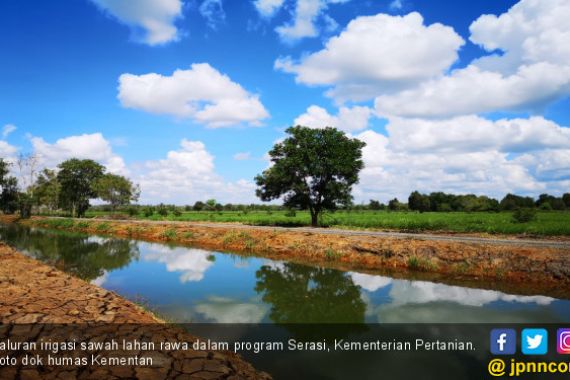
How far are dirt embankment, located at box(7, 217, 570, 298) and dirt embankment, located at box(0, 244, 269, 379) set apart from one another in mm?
13770

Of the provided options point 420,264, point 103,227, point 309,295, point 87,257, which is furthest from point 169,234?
point 420,264

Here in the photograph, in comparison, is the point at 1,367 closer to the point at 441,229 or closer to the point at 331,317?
the point at 331,317

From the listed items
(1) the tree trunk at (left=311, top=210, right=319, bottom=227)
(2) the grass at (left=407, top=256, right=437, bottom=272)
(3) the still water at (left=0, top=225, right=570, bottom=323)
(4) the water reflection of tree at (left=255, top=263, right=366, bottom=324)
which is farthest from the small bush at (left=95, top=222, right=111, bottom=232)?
(2) the grass at (left=407, top=256, right=437, bottom=272)

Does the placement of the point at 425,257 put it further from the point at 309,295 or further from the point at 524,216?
A: the point at 524,216

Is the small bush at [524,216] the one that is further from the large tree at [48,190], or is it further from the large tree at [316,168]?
the large tree at [48,190]

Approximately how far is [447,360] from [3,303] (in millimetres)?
11014

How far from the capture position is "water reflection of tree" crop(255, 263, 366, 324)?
439 inches

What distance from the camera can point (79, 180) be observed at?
7031 cm

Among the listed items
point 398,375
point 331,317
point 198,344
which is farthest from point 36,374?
point 331,317

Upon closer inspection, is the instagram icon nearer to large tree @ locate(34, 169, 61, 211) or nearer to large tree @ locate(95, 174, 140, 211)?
large tree @ locate(95, 174, 140, 211)

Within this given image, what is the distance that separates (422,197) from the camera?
116812mm

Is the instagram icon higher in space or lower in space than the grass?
lower

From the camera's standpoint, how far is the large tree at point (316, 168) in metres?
35.9

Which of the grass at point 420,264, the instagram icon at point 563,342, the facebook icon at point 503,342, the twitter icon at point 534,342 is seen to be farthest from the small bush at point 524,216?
the facebook icon at point 503,342
